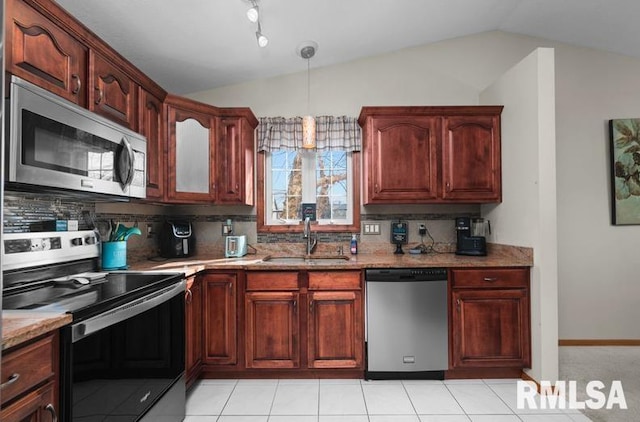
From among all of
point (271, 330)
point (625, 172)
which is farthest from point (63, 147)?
point (625, 172)

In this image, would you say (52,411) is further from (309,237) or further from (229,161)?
(309,237)

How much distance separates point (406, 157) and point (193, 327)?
2098mm

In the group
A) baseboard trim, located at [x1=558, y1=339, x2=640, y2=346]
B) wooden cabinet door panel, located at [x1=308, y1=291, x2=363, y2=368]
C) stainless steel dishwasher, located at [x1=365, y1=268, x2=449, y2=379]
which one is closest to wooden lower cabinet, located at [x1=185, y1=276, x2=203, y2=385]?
wooden cabinet door panel, located at [x1=308, y1=291, x2=363, y2=368]

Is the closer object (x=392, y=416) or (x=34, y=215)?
(x=34, y=215)

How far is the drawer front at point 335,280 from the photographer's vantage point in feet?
8.04

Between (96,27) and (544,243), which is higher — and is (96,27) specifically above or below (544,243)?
above

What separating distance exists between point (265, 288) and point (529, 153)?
215 centimetres

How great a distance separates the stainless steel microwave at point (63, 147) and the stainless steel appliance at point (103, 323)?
0.42 m

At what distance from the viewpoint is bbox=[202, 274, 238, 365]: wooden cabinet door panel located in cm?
243

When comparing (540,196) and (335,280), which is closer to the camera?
(540,196)

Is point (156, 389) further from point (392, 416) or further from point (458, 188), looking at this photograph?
point (458, 188)

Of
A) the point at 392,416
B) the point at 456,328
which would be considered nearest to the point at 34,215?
the point at 392,416

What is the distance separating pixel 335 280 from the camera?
2.45 m

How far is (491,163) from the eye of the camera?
2.82m
